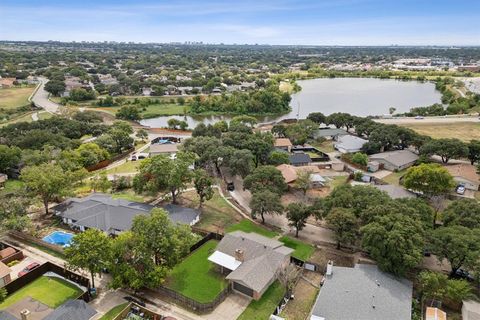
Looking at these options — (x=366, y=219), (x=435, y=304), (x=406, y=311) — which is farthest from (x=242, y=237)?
(x=435, y=304)

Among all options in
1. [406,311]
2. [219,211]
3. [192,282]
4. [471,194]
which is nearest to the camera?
[406,311]

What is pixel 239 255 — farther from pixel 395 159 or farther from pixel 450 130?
pixel 450 130

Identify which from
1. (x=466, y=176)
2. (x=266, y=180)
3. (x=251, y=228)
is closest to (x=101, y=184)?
(x=251, y=228)

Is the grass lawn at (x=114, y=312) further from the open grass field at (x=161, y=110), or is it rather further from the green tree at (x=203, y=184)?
the open grass field at (x=161, y=110)

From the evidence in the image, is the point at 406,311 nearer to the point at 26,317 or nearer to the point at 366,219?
the point at 366,219

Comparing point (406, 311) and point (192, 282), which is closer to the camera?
point (406, 311)

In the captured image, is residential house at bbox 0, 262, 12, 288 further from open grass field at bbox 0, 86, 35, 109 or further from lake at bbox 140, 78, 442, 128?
open grass field at bbox 0, 86, 35, 109

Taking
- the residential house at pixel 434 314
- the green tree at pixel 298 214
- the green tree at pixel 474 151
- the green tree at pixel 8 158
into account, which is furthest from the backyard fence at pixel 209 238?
the green tree at pixel 474 151
